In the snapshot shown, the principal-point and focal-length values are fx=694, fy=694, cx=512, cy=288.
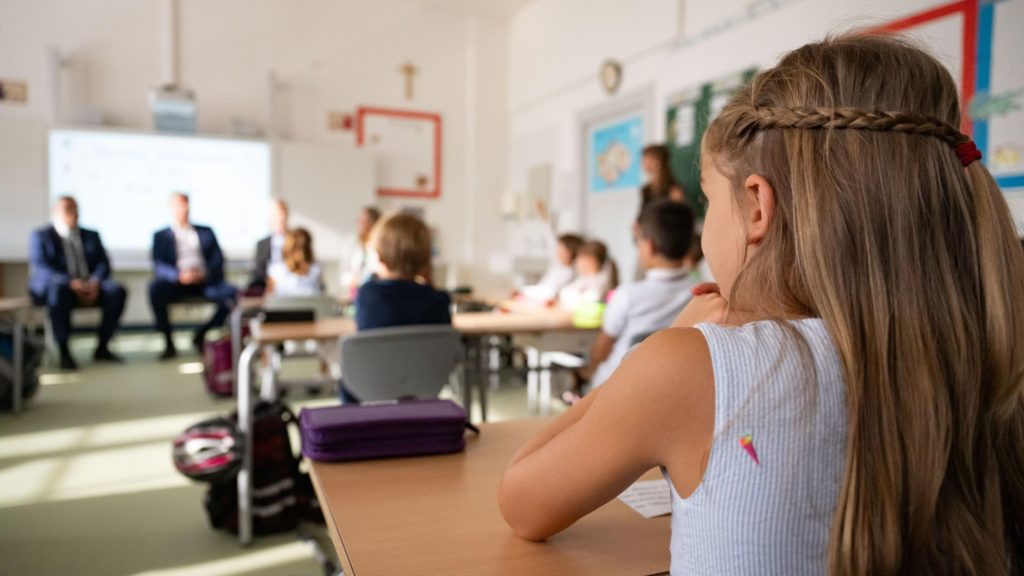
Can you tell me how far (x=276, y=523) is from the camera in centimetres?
250

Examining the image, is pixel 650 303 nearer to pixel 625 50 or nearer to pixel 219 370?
pixel 219 370

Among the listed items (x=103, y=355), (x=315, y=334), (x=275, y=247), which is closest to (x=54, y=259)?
(x=103, y=355)

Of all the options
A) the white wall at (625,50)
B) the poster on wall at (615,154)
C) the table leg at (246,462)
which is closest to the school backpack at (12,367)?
the table leg at (246,462)

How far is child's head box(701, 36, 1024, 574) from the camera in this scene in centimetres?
60

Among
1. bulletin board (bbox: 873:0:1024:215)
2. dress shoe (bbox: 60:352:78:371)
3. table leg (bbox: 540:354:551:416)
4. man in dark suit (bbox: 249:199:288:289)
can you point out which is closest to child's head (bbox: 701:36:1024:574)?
bulletin board (bbox: 873:0:1024:215)

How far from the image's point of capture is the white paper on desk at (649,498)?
976 millimetres

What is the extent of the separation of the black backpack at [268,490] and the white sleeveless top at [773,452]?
Answer: 82.7 inches

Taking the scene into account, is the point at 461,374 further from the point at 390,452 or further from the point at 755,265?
the point at 755,265

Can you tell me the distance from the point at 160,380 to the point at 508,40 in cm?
584

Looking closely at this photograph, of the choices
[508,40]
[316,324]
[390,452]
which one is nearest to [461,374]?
[316,324]

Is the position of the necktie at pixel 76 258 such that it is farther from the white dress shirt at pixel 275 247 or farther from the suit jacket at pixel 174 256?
the white dress shirt at pixel 275 247

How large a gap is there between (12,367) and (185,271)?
2.21 meters

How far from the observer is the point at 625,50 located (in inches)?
239

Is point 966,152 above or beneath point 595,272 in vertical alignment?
above
